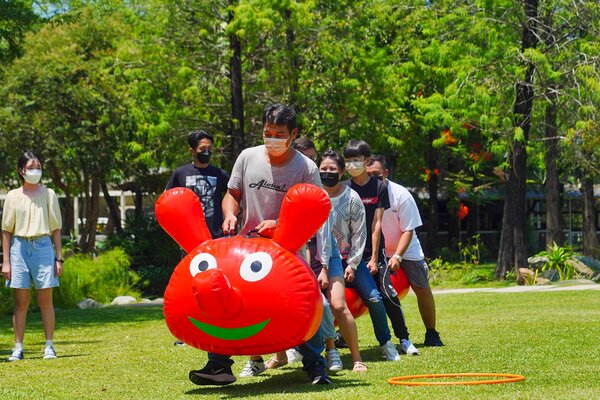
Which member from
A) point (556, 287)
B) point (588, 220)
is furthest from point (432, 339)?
point (588, 220)

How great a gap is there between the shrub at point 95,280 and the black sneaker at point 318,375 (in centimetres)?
1256

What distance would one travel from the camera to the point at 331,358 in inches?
339

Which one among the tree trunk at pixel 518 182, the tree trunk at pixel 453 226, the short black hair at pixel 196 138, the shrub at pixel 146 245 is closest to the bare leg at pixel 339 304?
the short black hair at pixel 196 138

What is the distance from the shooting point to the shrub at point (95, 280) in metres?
19.9

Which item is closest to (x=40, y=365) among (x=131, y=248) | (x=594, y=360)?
(x=594, y=360)

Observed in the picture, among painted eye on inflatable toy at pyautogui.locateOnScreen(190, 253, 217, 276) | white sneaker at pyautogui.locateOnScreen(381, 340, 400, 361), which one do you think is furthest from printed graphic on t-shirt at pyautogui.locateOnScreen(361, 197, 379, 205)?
painted eye on inflatable toy at pyautogui.locateOnScreen(190, 253, 217, 276)

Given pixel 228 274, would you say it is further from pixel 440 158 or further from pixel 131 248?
pixel 440 158

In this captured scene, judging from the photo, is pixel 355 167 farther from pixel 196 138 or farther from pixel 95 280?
pixel 95 280

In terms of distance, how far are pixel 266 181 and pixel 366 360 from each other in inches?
99.8

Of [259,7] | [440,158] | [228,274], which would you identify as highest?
[259,7]

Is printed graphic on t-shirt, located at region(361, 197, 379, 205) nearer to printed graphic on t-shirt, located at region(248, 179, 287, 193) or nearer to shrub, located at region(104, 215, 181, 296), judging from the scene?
printed graphic on t-shirt, located at region(248, 179, 287, 193)

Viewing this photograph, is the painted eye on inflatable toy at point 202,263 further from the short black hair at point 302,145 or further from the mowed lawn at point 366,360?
the short black hair at point 302,145

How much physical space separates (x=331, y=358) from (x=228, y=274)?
6.11 ft

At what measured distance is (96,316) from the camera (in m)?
17.0
